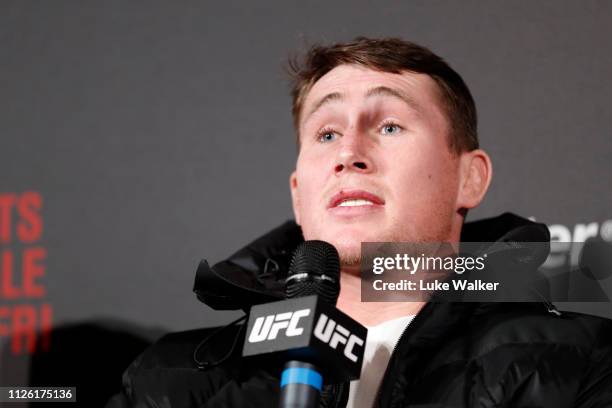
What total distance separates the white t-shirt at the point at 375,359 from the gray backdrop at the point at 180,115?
1.26ft

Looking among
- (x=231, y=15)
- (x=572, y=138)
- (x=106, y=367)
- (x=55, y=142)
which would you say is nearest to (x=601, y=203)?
(x=572, y=138)

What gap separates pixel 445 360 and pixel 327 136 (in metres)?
0.44

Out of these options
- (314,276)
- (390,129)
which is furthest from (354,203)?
(314,276)

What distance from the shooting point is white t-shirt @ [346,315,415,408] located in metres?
1.13

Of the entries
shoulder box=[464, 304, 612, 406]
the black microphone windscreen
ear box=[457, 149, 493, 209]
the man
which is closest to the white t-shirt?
the man

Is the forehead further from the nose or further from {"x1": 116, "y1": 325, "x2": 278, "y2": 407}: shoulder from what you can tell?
{"x1": 116, "y1": 325, "x2": 278, "y2": 407}: shoulder

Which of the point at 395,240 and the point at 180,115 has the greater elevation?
the point at 180,115

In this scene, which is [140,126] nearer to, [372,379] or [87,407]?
[87,407]

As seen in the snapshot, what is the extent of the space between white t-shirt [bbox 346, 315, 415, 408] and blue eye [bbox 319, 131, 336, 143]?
324 millimetres

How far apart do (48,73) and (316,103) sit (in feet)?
2.15

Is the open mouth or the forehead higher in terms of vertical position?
the forehead

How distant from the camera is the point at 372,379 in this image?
1.16 metres

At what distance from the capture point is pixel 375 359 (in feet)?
3.90

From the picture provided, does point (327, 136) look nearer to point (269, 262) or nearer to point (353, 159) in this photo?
point (353, 159)
